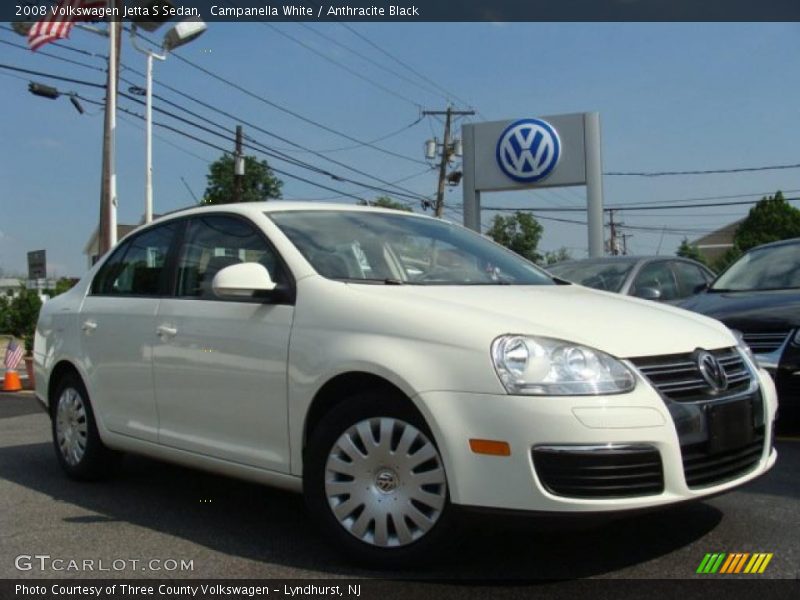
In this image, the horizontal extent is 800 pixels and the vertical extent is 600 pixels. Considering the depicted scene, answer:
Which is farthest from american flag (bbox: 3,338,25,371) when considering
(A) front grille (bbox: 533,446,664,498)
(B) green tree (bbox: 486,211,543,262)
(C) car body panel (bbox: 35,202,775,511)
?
(B) green tree (bbox: 486,211,543,262)

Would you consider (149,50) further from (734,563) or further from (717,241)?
(717,241)

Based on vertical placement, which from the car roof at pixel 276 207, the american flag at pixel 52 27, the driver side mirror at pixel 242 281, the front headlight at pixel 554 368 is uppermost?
the american flag at pixel 52 27

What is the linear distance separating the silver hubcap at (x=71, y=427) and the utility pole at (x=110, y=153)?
12712mm

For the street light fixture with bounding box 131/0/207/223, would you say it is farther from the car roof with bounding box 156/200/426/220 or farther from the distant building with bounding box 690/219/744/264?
the distant building with bounding box 690/219/744/264

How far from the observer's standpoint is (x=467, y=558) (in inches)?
135

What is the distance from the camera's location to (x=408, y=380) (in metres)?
3.18

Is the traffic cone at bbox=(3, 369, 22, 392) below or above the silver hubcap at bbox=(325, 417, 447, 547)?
below

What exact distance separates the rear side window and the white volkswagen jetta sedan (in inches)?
1.5

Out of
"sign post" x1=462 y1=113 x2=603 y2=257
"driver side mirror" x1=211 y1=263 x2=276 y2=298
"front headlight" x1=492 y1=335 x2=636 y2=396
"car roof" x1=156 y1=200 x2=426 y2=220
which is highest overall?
"sign post" x1=462 y1=113 x2=603 y2=257

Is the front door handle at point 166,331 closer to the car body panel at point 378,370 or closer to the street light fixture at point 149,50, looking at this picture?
the car body panel at point 378,370

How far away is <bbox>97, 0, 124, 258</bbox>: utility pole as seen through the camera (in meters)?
17.5

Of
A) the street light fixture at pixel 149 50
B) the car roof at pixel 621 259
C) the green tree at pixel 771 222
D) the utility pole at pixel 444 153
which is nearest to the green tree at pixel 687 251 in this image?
the green tree at pixel 771 222

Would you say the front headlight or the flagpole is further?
the flagpole

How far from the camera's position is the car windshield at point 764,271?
6.99 meters
